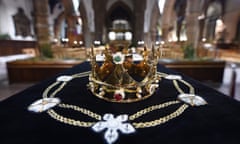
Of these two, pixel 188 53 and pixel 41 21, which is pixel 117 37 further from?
pixel 188 53

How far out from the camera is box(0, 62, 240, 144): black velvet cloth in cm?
59

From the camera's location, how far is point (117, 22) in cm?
1959

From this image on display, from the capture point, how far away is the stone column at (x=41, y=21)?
4660 millimetres

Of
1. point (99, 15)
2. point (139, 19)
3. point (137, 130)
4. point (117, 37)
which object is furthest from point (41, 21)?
point (139, 19)

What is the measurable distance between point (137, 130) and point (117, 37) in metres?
7.40

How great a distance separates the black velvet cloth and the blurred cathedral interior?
61 centimetres

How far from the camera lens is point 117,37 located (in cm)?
778

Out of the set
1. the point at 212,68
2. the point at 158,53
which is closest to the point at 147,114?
the point at 158,53

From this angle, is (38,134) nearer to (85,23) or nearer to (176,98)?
(176,98)

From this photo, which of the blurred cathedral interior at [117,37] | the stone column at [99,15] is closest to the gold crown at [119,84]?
the blurred cathedral interior at [117,37]

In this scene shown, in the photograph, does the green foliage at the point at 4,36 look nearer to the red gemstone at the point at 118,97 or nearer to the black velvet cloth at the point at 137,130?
the black velvet cloth at the point at 137,130

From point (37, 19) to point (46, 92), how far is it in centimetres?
440

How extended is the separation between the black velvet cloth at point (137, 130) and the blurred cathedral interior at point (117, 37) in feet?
2.00

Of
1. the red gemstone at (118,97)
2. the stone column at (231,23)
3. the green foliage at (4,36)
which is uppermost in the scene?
the stone column at (231,23)
